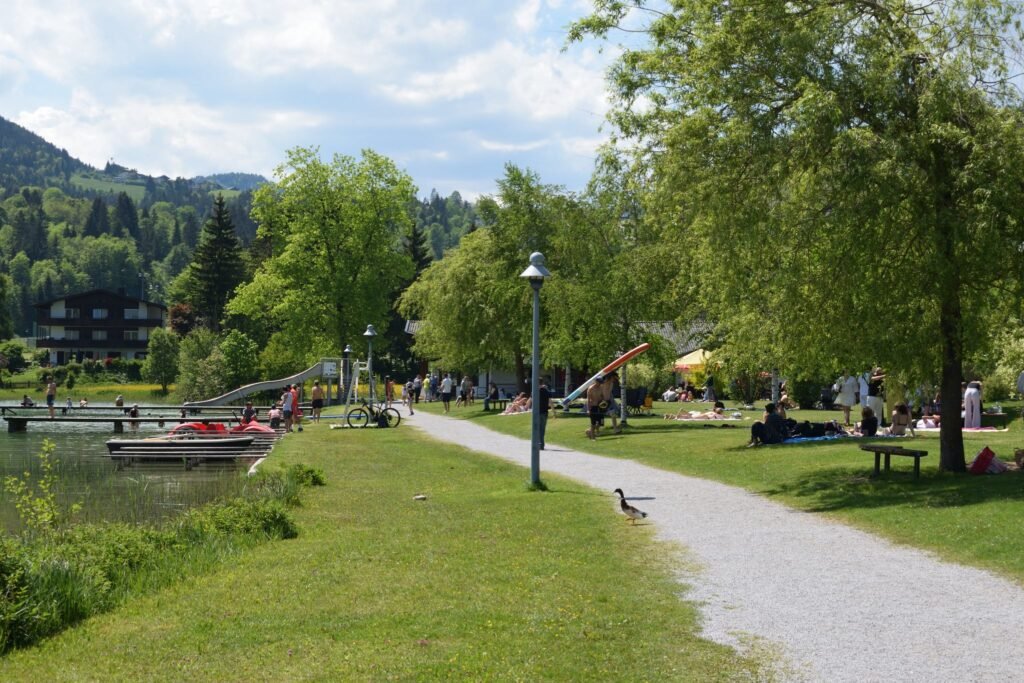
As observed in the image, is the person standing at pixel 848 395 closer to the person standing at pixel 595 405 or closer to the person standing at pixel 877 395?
the person standing at pixel 877 395

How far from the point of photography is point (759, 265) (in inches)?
731

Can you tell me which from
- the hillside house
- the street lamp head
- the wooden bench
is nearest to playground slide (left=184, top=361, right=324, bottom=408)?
the street lamp head

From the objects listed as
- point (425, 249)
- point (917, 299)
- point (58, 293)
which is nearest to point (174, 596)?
point (917, 299)

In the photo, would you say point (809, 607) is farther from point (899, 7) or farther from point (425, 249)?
point (425, 249)

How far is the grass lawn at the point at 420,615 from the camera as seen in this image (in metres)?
Result: 7.88

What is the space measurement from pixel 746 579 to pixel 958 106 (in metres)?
9.43

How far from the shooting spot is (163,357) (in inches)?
3519

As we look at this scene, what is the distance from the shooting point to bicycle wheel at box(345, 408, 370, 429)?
40.2m

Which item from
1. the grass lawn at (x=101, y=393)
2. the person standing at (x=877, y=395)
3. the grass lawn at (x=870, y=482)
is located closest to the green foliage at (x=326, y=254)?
the grass lawn at (x=101, y=393)

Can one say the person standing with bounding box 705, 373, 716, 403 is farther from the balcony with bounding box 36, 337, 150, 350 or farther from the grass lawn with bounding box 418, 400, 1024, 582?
the balcony with bounding box 36, 337, 150, 350

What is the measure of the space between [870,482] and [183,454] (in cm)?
2157

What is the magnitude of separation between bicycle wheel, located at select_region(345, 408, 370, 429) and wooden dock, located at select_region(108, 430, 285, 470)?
16.9 feet

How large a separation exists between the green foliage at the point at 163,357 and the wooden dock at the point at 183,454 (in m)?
56.5

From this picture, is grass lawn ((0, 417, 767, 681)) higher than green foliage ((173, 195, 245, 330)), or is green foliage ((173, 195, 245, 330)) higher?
green foliage ((173, 195, 245, 330))
